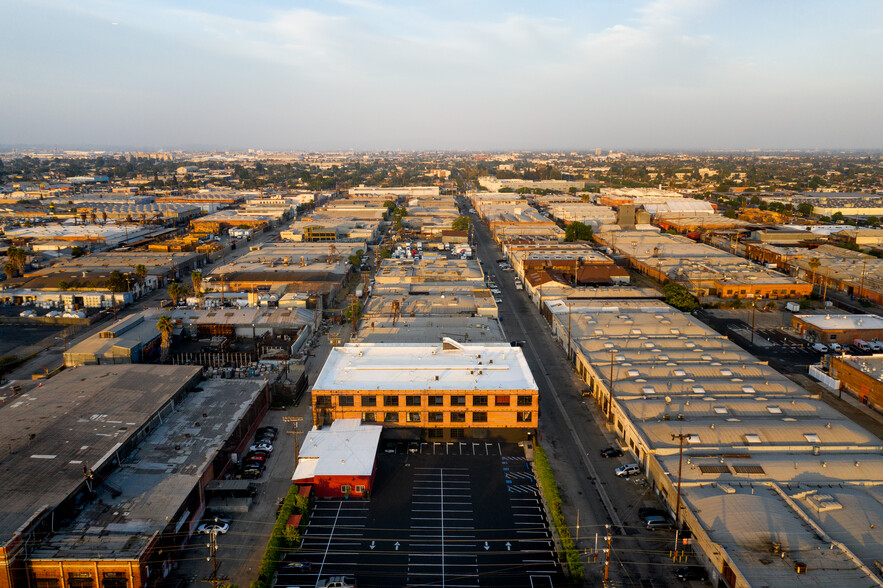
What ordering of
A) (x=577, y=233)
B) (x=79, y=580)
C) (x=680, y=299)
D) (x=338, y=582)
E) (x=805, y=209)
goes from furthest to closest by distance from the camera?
(x=805, y=209), (x=577, y=233), (x=680, y=299), (x=338, y=582), (x=79, y=580)

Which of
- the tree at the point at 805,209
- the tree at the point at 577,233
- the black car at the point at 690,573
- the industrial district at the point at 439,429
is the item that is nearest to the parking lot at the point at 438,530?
the industrial district at the point at 439,429

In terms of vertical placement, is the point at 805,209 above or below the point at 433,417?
above

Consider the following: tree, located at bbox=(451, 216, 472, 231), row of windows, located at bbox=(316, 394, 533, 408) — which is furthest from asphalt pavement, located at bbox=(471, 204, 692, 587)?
tree, located at bbox=(451, 216, 472, 231)

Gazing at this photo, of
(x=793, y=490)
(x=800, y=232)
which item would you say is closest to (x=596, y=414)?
(x=793, y=490)

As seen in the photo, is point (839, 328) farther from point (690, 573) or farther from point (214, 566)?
point (214, 566)

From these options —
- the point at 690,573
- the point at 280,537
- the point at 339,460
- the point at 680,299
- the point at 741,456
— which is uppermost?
the point at 680,299

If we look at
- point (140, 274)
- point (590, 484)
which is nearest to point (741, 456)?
point (590, 484)

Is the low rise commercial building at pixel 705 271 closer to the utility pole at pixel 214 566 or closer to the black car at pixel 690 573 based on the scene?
the black car at pixel 690 573

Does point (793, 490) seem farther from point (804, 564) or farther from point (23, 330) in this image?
point (23, 330)
